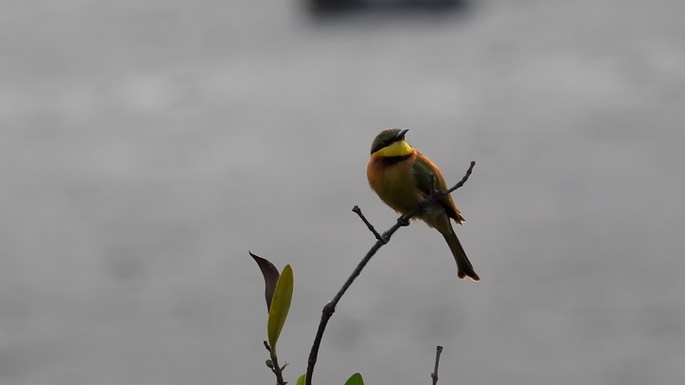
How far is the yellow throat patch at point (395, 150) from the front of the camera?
7.68 ft

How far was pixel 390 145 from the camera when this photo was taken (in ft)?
7.82

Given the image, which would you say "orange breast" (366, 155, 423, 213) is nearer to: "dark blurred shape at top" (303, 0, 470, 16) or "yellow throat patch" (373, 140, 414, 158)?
"yellow throat patch" (373, 140, 414, 158)

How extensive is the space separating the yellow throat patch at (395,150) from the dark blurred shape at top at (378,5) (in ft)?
21.7

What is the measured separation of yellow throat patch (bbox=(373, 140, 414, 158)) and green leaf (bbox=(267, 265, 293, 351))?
3.41 ft

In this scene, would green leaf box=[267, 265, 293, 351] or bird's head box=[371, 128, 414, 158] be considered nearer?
green leaf box=[267, 265, 293, 351]

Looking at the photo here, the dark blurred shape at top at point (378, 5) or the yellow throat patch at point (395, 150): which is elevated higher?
the dark blurred shape at top at point (378, 5)

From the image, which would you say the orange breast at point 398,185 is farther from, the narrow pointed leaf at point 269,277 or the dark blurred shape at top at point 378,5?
the dark blurred shape at top at point 378,5

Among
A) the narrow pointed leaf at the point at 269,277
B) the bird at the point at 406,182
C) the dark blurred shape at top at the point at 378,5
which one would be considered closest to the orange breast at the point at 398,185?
the bird at the point at 406,182

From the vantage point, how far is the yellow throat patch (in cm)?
234

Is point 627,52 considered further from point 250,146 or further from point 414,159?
point 414,159

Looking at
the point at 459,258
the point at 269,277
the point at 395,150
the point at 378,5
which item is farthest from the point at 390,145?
the point at 378,5

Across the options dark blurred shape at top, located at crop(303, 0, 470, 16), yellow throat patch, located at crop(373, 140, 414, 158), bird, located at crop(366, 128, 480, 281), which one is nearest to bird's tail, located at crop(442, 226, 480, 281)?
bird, located at crop(366, 128, 480, 281)

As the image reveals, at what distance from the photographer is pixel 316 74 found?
27.6ft

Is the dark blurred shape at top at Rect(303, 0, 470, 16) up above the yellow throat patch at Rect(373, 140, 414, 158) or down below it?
above
